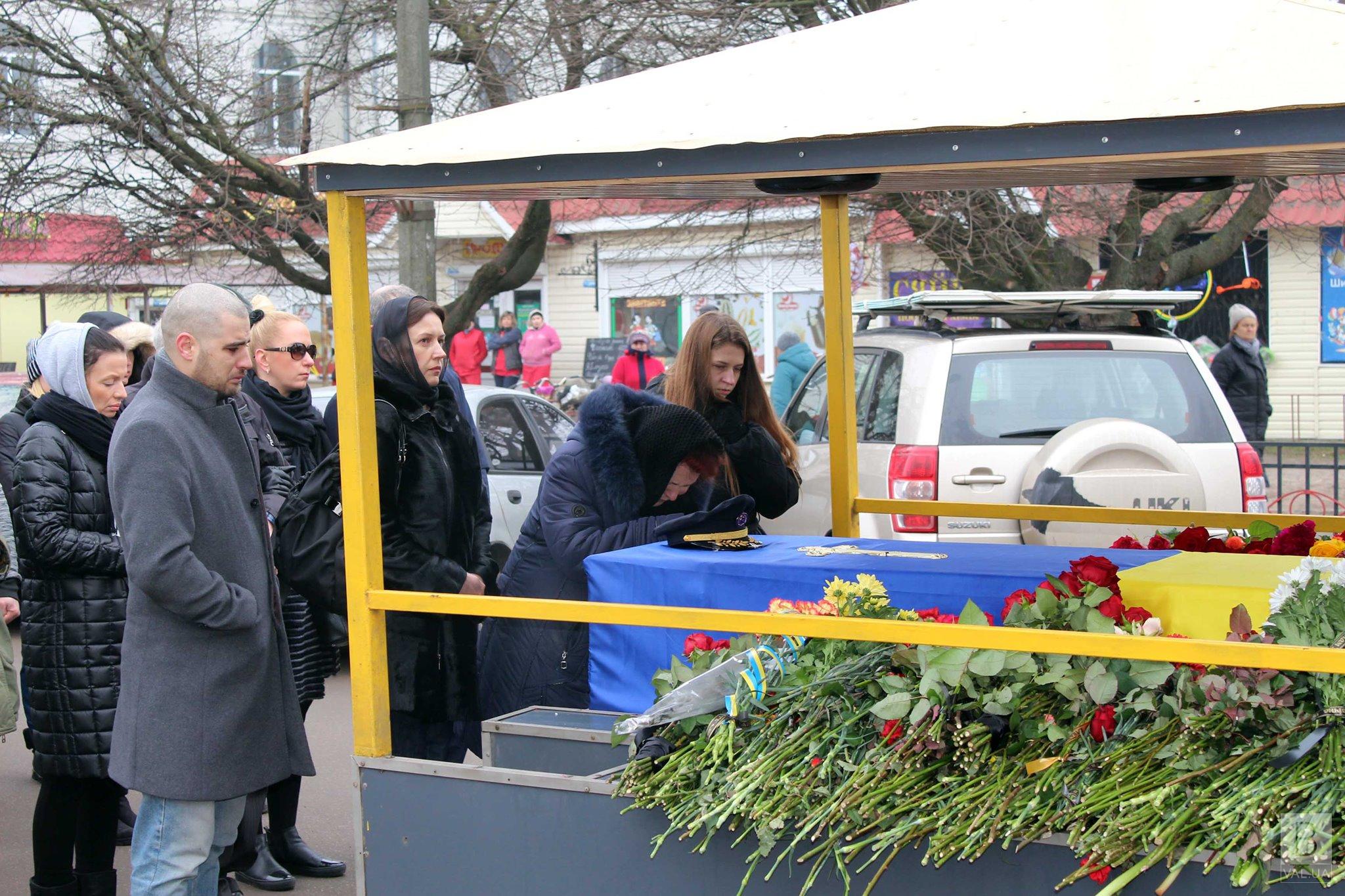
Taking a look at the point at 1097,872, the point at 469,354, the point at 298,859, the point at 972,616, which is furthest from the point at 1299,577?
the point at 469,354

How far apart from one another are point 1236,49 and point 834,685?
145 centimetres

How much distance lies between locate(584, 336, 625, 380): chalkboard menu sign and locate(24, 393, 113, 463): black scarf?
17666mm

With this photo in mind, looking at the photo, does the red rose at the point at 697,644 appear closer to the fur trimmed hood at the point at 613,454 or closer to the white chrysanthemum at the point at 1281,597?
the fur trimmed hood at the point at 613,454

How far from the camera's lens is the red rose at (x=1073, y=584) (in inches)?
116

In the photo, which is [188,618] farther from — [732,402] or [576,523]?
[732,402]

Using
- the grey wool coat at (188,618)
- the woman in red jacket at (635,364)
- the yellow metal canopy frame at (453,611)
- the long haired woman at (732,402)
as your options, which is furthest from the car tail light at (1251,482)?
the woman in red jacket at (635,364)

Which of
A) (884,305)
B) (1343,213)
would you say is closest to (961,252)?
(884,305)

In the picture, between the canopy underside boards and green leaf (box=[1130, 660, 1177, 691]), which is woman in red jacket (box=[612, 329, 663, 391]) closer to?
the canopy underside boards

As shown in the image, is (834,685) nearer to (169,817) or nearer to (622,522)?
(622,522)

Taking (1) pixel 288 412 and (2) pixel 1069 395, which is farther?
(2) pixel 1069 395

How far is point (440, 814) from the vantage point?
10.1ft

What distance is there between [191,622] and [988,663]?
5.91ft

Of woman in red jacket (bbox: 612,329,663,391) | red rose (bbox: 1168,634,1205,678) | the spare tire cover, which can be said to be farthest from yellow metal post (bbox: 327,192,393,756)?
woman in red jacket (bbox: 612,329,663,391)

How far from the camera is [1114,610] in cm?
279
